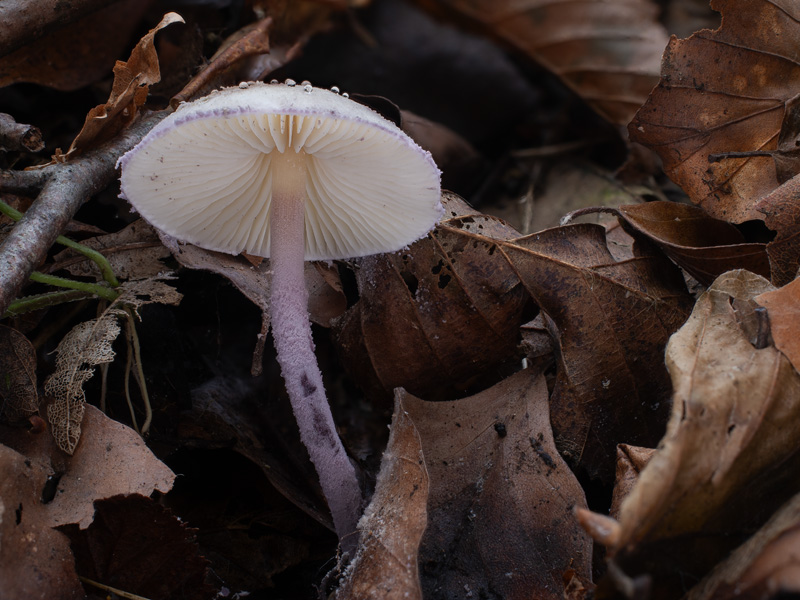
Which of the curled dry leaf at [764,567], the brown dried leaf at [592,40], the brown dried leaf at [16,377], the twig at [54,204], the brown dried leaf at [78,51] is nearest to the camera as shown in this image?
the curled dry leaf at [764,567]

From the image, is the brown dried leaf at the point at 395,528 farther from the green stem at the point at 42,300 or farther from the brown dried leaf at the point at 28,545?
the green stem at the point at 42,300

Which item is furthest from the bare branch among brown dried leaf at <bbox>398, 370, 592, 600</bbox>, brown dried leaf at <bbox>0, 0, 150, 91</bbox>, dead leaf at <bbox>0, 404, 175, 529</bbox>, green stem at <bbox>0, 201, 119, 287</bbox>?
brown dried leaf at <bbox>398, 370, 592, 600</bbox>

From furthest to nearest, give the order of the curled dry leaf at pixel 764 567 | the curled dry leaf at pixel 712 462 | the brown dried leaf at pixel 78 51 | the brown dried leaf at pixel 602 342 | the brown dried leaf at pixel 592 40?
the brown dried leaf at pixel 592 40 → the brown dried leaf at pixel 78 51 → the brown dried leaf at pixel 602 342 → the curled dry leaf at pixel 712 462 → the curled dry leaf at pixel 764 567

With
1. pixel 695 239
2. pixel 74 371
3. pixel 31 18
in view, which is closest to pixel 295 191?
pixel 74 371

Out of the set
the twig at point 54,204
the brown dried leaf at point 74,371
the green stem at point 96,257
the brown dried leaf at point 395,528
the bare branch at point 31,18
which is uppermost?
the bare branch at point 31,18

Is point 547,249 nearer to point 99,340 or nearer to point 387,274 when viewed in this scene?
point 387,274

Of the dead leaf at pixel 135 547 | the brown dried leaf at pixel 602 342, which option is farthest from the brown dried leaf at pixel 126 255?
the brown dried leaf at pixel 602 342

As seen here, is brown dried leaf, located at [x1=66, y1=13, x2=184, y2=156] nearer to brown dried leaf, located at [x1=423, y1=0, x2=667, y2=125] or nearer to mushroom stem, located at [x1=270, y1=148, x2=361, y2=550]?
mushroom stem, located at [x1=270, y1=148, x2=361, y2=550]
